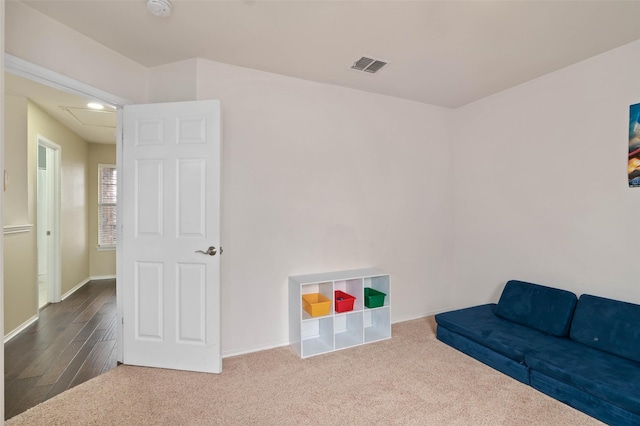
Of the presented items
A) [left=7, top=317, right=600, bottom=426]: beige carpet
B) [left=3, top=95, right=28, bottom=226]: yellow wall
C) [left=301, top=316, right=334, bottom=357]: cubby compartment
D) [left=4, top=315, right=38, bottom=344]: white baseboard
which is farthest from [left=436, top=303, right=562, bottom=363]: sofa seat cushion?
[left=3, top=95, right=28, bottom=226]: yellow wall

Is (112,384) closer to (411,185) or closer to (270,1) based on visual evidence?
(270,1)

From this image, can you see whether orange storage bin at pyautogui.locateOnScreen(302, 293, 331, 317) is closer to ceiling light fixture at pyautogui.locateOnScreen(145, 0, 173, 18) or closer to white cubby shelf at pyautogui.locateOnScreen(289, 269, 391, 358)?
white cubby shelf at pyautogui.locateOnScreen(289, 269, 391, 358)

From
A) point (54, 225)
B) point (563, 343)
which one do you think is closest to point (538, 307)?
point (563, 343)

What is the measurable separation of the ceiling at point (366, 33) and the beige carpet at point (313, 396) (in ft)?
8.40

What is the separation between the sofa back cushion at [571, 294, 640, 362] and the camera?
2192mm

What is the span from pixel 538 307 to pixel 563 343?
0.39m

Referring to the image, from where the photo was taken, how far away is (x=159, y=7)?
6.45 ft

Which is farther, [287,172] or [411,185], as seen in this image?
[411,185]

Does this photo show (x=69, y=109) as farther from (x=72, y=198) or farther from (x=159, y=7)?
(x=159, y=7)

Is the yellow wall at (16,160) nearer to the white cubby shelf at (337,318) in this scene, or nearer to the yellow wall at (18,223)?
the yellow wall at (18,223)

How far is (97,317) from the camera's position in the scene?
12.4ft

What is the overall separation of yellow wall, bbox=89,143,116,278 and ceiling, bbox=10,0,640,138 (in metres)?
3.97

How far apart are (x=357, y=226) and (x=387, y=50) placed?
170 centimetres

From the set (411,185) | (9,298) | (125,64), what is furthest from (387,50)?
(9,298)
